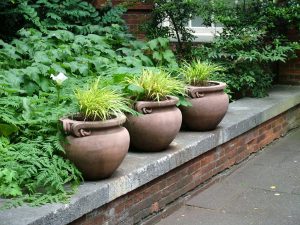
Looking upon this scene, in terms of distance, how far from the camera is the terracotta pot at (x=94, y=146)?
397cm

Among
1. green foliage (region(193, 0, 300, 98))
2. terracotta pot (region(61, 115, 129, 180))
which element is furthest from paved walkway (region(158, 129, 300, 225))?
green foliage (region(193, 0, 300, 98))

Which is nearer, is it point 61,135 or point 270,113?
point 61,135

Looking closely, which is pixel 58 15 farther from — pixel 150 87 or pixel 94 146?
pixel 94 146

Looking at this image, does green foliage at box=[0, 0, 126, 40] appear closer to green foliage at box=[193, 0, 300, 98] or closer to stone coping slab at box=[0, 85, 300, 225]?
green foliage at box=[193, 0, 300, 98]

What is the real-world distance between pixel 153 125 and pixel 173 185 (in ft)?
1.97

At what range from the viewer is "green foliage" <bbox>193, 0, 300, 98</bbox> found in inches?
295

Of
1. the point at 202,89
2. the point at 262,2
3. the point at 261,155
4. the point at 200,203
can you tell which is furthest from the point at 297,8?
the point at 200,203

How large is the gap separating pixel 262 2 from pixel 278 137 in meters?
2.15

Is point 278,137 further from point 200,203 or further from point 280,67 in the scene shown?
point 200,203

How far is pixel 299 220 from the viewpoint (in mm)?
4566

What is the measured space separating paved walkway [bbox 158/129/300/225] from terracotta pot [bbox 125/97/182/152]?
65 cm

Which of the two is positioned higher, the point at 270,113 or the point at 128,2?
the point at 128,2

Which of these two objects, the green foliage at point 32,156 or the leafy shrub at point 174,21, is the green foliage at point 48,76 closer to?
the green foliage at point 32,156

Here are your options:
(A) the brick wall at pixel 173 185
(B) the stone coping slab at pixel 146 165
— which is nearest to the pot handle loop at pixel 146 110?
(B) the stone coping slab at pixel 146 165
